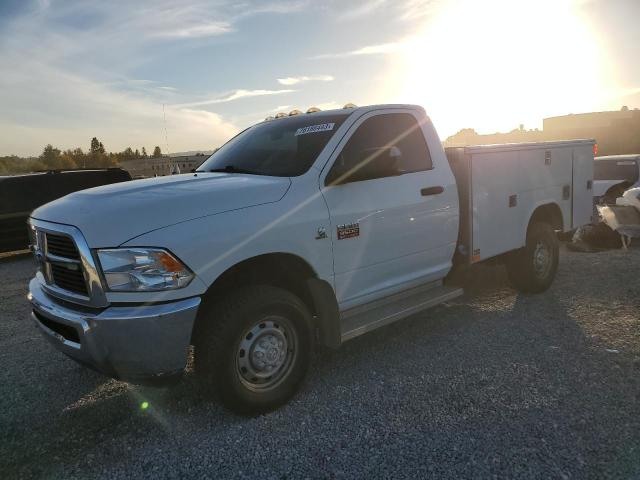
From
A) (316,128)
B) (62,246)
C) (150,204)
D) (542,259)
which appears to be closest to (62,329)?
(62,246)

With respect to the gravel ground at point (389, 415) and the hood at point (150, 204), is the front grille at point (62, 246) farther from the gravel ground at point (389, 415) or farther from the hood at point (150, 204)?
the gravel ground at point (389, 415)

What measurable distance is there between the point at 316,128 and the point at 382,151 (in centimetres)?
64

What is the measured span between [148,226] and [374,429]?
6.04ft

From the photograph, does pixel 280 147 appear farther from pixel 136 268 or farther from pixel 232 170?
pixel 136 268

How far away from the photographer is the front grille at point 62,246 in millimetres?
2835

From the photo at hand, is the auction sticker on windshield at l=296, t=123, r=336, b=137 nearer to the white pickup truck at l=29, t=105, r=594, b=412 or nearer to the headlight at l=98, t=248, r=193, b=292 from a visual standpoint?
the white pickup truck at l=29, t=105, r=594, b=412

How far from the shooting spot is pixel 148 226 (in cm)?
271

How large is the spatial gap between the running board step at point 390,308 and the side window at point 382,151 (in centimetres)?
102

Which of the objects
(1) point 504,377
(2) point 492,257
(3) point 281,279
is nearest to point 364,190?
(3) point 281,279

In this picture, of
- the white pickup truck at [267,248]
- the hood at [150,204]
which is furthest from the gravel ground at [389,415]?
the hood at [150,204]

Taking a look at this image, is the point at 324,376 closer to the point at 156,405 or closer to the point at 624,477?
the point at 156,405

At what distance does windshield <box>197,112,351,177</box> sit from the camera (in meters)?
3.67

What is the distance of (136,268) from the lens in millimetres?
2670

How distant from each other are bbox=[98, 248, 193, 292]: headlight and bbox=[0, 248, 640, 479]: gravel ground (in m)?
1.06
